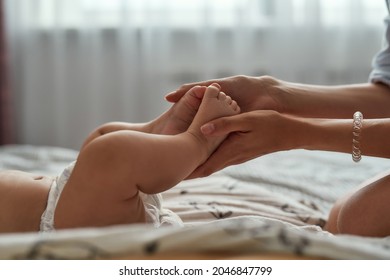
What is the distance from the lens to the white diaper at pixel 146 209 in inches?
39.4

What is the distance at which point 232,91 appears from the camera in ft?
4.16

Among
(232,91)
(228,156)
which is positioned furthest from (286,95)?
(228,156)

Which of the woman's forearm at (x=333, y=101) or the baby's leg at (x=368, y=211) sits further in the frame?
the woman's forearm at (x=333, y=101)

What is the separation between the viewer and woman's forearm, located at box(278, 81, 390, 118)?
134cm

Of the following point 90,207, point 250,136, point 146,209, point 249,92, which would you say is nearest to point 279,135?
point 250,136

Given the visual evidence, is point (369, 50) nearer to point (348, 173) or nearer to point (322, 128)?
point (348, 173)

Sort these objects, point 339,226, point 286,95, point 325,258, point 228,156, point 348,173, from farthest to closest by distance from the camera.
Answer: point 348,173
point 286,95
point 228,156
point 339,226
point 325,258

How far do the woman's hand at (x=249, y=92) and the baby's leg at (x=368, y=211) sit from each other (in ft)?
0.96

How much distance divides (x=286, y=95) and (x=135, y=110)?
146cm

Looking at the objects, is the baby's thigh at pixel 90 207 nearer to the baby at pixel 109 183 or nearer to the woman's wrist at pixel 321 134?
the baby at pixel 109 183

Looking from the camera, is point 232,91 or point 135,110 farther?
point 135,110

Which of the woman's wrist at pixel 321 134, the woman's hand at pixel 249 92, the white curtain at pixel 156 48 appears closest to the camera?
the woman's wrist at pixel 321 134

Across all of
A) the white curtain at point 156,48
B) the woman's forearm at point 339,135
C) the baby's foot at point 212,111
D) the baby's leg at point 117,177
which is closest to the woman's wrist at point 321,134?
the woman's forearm at point 339,135

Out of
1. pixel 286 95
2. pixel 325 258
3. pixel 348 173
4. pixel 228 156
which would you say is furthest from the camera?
pixel 348 173
